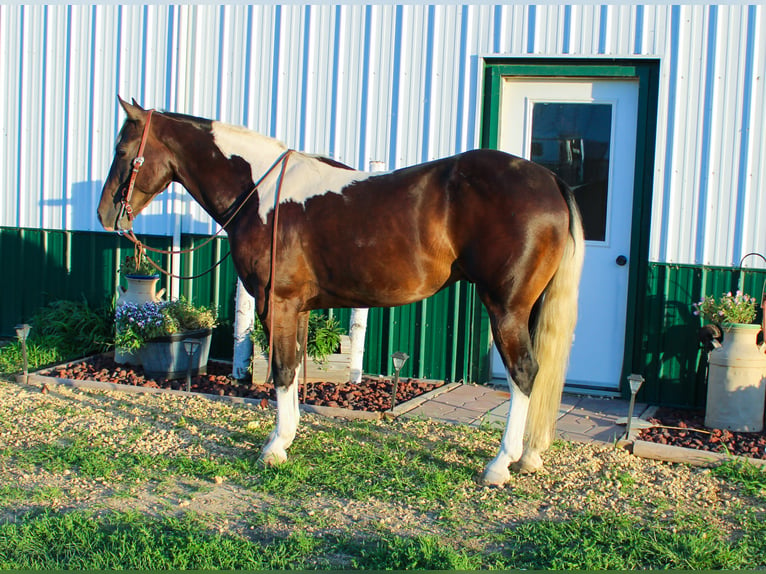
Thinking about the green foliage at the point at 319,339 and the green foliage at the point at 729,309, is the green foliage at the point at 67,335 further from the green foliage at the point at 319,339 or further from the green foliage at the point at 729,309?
the green foliage at the point at 729,309

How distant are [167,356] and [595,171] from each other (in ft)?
12.3

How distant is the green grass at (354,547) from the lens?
9.42 ft

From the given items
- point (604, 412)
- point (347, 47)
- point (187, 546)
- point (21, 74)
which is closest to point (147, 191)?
point (187, 546)

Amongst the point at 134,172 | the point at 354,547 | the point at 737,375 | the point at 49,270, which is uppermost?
the point at 134,172

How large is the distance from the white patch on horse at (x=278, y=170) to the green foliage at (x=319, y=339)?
6.31 ft

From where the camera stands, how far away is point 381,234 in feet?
13.1

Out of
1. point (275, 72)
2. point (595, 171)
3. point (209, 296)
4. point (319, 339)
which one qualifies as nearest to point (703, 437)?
point (595, 171)

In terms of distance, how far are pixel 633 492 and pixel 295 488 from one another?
1689mm

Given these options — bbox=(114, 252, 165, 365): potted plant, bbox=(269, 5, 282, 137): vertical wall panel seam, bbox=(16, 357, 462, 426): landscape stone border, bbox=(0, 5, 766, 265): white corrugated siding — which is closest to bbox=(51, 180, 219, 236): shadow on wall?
bbox=(0, 5, 766, 265): white corrugated siding

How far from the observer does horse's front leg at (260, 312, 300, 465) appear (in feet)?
13.7

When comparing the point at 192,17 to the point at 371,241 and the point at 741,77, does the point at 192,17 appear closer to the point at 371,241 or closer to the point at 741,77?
the point at 371,241

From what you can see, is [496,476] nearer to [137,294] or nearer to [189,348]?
[189,348]

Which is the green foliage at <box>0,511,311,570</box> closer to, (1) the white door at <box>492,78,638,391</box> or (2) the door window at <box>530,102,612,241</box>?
(1) the white door at <box>492,78,638,391</box>

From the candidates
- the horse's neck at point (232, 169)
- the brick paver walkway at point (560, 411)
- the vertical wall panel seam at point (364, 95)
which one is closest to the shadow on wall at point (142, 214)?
the vertical wall panel seam at point (364, 95)
